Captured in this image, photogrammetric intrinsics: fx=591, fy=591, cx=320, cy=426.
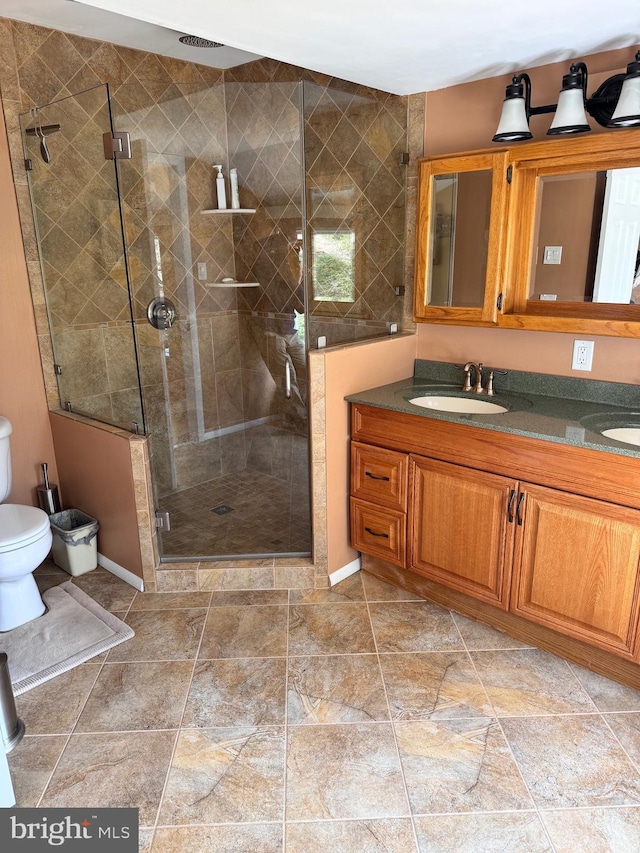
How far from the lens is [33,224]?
287cm

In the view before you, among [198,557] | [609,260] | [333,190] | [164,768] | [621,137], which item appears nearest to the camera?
[164,768]

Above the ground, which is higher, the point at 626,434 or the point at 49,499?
the point at 626,434

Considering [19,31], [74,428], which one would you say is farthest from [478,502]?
[19,31]

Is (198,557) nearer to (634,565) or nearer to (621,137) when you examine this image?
(634,565)

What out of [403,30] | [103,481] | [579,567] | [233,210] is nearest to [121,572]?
[103,481]

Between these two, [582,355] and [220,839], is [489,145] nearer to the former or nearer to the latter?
[582,355]

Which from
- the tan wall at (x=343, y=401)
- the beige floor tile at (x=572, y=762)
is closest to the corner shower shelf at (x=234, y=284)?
the tan wall at (x=343, y=401)

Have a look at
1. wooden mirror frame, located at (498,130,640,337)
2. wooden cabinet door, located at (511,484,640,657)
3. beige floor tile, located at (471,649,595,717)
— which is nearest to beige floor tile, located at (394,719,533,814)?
beige floor tile, located at (471,649,595,717)

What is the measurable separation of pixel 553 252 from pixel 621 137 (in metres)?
0.46

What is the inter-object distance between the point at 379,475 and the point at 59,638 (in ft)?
5.00

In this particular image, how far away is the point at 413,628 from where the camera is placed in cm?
249

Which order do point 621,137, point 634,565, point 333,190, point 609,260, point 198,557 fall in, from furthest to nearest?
point 198,557
point 333,190
point 609,260
point 621,137
point 634,565

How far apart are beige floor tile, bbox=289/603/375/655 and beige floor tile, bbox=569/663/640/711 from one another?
0.79 metres

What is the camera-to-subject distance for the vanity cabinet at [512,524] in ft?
6.54
